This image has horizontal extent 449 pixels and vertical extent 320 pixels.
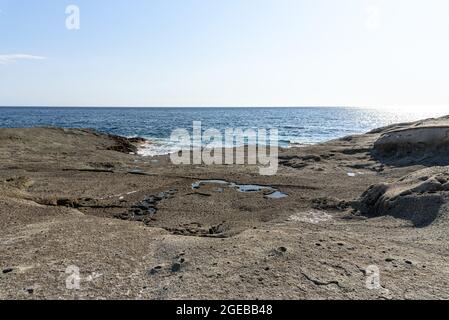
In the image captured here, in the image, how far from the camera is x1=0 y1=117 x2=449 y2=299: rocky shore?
14.8 ft

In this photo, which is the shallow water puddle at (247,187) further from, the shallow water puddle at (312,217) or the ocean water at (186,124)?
the ocean water at (186,124)

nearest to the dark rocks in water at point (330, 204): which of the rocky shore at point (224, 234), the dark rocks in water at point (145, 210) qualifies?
the rocky shore at point (224, 234)

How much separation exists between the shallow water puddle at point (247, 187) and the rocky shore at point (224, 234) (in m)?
0.08

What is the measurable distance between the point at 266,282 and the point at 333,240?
1.98 meters

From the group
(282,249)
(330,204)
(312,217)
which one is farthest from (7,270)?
(330,204)

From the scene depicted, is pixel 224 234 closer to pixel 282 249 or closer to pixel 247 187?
pixel 282 249

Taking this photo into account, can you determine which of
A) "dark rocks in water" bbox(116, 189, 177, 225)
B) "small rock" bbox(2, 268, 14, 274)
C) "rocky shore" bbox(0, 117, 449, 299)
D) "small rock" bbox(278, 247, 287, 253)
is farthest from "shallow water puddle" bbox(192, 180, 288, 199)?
"small rock" bbox(2, 268, 14, 274)

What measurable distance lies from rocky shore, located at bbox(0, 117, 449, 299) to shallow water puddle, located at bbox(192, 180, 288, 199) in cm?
8

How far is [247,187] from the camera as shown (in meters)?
13.5

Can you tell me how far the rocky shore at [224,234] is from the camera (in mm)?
4520

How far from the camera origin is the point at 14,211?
7.98 metres

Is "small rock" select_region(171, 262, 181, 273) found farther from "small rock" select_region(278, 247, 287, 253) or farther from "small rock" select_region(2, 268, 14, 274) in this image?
"small rock" select_region(2, 268, 14, 274)

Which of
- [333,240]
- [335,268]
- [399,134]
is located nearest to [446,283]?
[335,268]

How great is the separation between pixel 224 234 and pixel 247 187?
20.2ft
